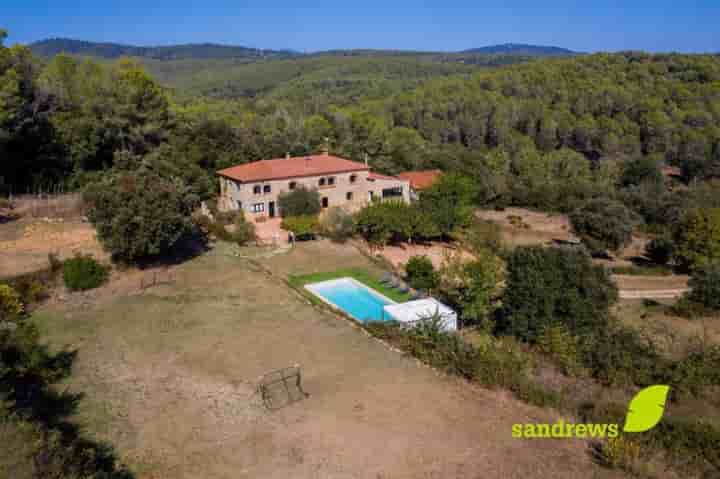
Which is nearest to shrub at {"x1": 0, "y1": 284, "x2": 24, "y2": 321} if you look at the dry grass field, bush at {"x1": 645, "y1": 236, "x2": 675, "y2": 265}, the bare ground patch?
the dry grass field

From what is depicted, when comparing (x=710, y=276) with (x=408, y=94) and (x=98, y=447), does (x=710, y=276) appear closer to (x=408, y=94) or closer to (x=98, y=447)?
(x=98, y=447)

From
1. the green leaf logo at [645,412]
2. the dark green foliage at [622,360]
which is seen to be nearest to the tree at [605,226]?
the dark green foliage at [622,360]

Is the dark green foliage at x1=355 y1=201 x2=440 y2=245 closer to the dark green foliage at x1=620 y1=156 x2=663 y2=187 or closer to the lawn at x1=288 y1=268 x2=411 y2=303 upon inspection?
the lawn at x1=288 y1=268 x2=411 y2=303

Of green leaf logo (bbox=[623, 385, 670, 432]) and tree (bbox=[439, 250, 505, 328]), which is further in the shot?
tree (bbox=[439, 250, 505, 328])

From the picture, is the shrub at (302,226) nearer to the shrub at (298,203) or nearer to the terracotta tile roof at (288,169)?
the shrub at (298,203)

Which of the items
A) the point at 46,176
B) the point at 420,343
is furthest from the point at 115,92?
the point at 420,343

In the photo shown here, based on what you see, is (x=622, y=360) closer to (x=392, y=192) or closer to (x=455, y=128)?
(x=392, y=192)
